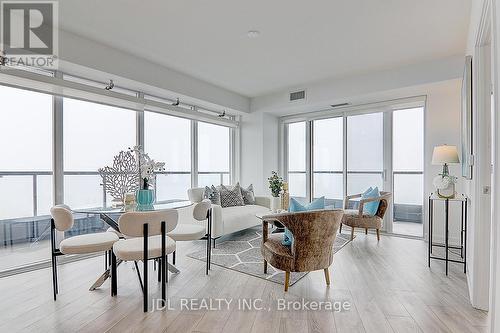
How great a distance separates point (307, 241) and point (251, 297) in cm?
72

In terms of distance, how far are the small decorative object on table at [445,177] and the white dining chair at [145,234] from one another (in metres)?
3.06

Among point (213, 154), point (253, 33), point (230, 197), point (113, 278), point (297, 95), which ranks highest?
point (253, 33)

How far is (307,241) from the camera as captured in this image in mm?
2383

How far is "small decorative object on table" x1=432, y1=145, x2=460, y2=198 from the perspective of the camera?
10.3 feet

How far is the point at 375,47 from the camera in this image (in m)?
3.46

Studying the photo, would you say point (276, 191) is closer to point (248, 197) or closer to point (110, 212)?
point (248, 197)

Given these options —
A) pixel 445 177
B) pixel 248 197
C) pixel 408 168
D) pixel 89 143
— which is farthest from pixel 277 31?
pixel 408 168

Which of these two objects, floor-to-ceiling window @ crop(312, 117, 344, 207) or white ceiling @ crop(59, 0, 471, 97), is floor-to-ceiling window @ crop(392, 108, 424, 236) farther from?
white ceiling @ crop(59, 0, 471, 97)

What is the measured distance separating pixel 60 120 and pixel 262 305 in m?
3.33

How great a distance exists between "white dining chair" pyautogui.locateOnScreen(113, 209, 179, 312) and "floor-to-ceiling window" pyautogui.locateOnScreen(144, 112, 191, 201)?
2436mm

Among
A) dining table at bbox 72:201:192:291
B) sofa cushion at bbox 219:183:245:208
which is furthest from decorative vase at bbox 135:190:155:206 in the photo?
sofa cushion at bbox 219:183:245:208

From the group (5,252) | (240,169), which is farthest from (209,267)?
(240,169)

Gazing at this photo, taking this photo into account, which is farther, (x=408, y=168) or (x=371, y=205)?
(x=408, y=168)

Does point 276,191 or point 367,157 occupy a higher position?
point 367,157
